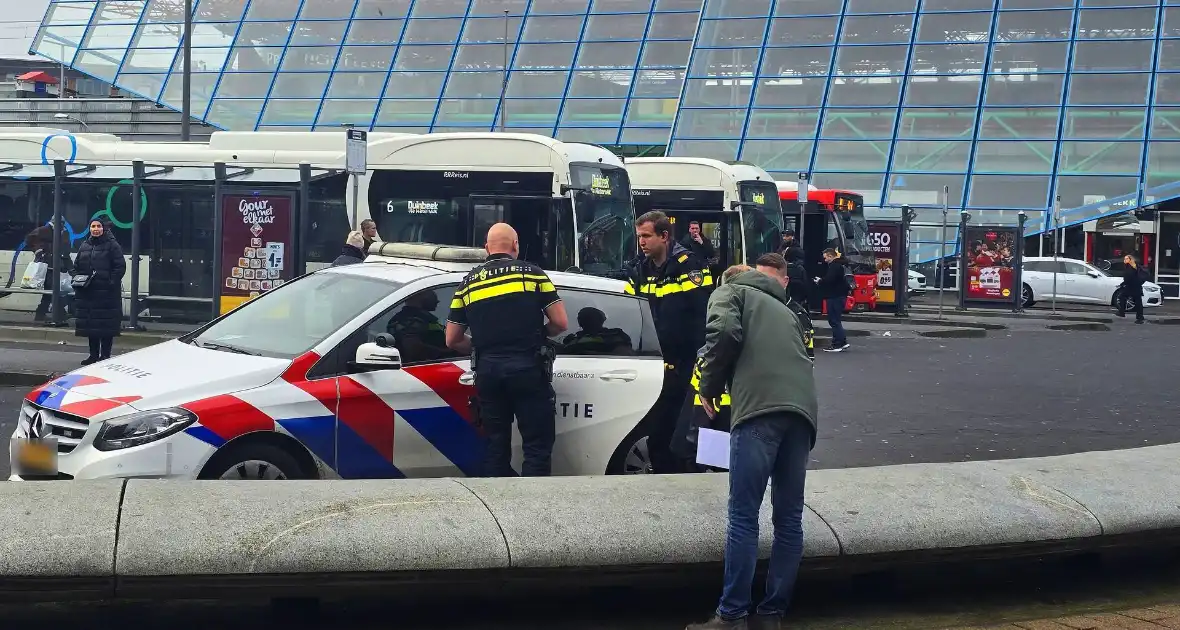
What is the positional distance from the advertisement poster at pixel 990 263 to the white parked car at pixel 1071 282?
5.11 m

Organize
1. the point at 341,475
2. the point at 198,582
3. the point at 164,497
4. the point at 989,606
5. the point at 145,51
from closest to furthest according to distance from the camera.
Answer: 1. the point at 198,582
2. the point at 164,497
3. the point at 989,606
4. the point at 341,475
5. the point at 145,51

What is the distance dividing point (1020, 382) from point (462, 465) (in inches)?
409

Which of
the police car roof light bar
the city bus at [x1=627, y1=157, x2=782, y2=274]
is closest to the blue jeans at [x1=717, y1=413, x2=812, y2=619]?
the police car roof light bar

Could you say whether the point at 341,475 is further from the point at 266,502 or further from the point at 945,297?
the point at 945,297

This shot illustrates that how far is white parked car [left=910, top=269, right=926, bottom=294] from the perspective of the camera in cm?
3911

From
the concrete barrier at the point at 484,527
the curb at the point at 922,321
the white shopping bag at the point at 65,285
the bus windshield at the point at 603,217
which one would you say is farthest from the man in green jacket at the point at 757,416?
the curb at the point at 922,321

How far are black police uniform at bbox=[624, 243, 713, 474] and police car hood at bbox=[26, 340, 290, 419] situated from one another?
222 centimetres

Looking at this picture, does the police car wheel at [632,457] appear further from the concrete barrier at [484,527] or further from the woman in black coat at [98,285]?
the woman in black coat at [98,285]

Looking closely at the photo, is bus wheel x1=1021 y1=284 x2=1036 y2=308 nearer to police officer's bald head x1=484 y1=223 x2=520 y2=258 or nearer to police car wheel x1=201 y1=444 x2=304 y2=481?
police officer's bald head x1=484 y1=223 x2=520 y2=258

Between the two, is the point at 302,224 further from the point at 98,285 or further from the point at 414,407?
the point at 414,407

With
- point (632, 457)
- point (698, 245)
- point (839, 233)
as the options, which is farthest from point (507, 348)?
point (839, 233)

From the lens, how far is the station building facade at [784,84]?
39375 millimetres

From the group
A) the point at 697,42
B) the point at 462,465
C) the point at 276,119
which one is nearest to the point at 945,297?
the point at 697,42

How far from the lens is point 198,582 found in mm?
5969
